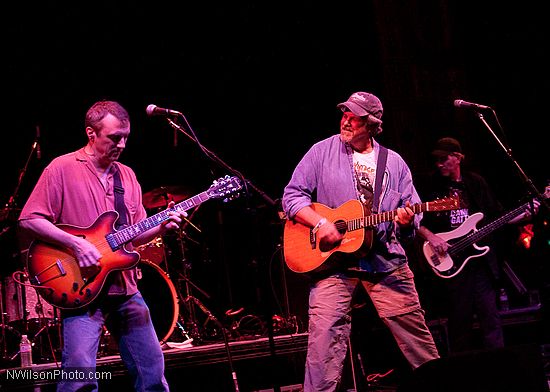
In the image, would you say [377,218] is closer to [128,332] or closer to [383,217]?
[383,217]

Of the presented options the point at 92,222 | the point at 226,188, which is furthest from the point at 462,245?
the point at 92,222

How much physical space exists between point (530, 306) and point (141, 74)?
607cm

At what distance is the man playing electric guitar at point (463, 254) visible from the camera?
7.61 meters

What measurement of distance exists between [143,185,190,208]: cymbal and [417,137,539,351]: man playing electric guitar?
2.90 m

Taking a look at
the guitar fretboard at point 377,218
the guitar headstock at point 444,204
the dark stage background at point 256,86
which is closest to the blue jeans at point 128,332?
the guitar fretboard at point 377,218

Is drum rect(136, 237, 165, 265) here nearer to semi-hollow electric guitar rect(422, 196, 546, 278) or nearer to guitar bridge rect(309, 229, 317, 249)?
semi-hollow electric guitar rect(422, 196, 546, 278)

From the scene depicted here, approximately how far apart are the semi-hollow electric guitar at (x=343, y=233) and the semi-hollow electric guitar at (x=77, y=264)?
1.28m

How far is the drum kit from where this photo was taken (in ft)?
26.4

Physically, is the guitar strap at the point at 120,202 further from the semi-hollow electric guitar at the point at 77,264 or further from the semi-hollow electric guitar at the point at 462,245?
the semi-hollow electric guitar at the point at 462,245

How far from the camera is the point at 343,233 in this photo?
5.23 meters

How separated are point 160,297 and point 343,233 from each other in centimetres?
380

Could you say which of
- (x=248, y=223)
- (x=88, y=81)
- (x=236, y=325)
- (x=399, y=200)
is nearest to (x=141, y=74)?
(x=88, y=81)

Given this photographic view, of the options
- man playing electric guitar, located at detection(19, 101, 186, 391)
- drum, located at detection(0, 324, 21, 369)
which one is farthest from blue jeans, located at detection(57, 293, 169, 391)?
drum, located at detection(0, 324, 21, 369)

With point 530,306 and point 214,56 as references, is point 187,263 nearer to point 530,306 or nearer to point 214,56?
point 214,56
